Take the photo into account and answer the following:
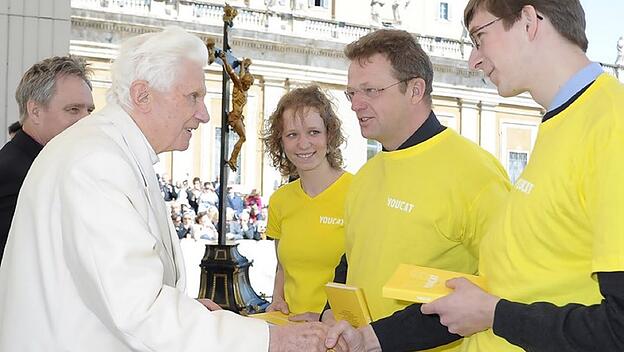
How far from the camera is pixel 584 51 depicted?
5.89 ft

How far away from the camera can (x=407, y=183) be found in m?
2.55

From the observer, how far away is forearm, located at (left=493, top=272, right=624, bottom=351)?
59.3 inches

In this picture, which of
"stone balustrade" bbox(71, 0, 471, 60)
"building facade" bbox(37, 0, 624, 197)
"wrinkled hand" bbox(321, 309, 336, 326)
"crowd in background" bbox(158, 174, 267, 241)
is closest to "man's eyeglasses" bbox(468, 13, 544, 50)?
"wrinkled hand" bbox(321, 309, 336, 326)

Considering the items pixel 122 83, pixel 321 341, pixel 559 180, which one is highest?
pixel 122 83

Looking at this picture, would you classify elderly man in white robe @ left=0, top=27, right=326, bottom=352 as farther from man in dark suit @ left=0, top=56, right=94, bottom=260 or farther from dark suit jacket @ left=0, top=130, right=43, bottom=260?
man in dark suit @ left=0, top=56, right=94, bottom=260

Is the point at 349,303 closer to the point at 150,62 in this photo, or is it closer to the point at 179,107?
the point at 179,107

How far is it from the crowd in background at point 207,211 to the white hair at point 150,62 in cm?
1365

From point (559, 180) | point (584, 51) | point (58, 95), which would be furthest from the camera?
point (58, 95)

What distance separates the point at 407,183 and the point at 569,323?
102 centimetres

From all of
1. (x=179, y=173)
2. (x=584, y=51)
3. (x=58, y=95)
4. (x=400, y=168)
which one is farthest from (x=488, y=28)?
→ (x=179, y=173)

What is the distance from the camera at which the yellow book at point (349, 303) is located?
2412 mm

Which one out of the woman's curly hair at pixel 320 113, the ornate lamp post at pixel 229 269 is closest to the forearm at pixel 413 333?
the woman's curly hair at pixel 320 113

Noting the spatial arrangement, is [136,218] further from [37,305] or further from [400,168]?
[400,168]

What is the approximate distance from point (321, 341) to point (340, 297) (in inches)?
10.1
